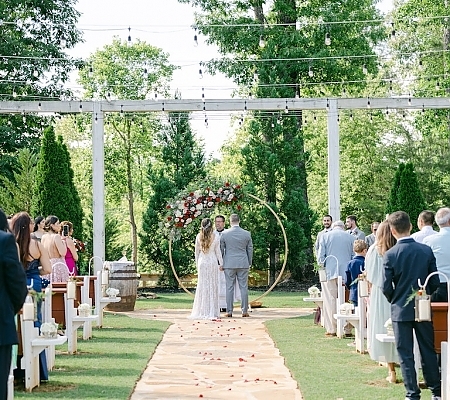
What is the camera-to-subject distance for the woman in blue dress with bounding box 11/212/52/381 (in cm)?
923

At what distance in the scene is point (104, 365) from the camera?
11516mm

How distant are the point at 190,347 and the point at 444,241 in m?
4.66

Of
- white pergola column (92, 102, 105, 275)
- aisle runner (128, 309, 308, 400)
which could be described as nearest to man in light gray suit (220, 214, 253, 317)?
aisle runner (128, 309, 308, 400)

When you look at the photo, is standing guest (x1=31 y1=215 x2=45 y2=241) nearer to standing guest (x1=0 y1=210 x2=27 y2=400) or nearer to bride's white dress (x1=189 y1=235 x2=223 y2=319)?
bride's white dress (x1=189 y1=235 x2=223 y2=319)

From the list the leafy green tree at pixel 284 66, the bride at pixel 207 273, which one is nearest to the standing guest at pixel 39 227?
the bride at pixel 207 273

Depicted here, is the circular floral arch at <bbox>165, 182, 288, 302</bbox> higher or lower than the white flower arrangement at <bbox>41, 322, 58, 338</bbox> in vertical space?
higher

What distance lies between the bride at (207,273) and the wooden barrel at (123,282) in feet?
5.17

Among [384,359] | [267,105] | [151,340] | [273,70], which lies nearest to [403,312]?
[384,359]

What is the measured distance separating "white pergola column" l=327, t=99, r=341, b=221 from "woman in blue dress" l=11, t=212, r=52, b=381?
12.8 meters

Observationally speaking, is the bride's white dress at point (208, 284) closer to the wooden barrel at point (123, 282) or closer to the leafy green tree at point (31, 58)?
the wooden barrel at point (123, 282)

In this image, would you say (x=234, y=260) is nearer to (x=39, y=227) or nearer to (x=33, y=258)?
(x=39, y=227)

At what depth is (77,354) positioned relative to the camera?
12664mm

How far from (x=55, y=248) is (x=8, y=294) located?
24.9 feet

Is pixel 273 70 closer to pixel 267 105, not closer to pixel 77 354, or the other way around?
pixel 267 105
